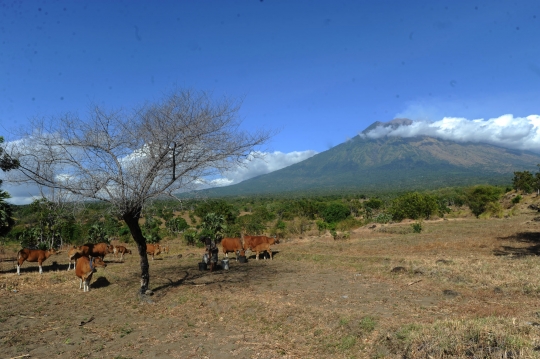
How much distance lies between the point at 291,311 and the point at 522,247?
14957mm

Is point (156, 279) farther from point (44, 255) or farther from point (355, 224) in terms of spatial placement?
point (355, 224)

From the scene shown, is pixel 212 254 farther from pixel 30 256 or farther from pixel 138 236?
pixel 30 256

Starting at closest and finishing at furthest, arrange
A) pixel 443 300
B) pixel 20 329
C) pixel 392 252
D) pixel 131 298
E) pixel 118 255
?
pixel 20 329
pixel 443 300
pixel 131 298
pixel 392 252
pixel 118 255

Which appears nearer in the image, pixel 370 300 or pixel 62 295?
pixel 370 300

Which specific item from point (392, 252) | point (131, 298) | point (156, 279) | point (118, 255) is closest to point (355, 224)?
point (392, 252)

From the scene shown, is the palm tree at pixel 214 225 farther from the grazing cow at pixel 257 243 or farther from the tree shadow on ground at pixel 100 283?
the tree shadow on ground at pixel 100 283

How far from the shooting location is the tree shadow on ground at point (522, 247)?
52.5 ft

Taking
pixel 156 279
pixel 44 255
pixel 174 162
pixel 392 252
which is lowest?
pixel 392 252

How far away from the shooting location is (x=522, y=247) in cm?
1761

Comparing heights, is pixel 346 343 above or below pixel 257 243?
below

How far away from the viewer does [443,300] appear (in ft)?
30.1

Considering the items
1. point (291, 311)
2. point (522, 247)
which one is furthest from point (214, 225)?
point (522, 247)

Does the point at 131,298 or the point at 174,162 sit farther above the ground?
the point at 174,162

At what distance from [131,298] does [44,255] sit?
7.07 metres
